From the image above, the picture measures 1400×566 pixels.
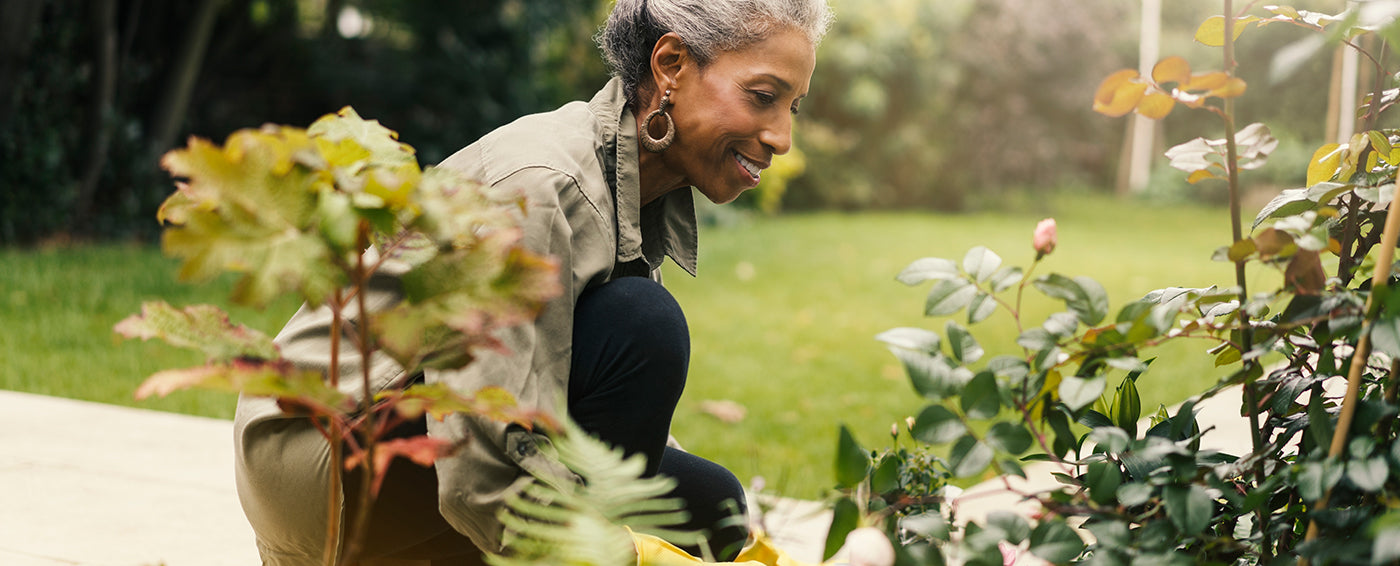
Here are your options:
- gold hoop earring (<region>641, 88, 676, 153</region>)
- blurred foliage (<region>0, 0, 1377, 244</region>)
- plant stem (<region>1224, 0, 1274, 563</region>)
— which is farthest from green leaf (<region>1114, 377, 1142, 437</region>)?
gold hoop earring (<region>641, 88, 676, 153</region>)

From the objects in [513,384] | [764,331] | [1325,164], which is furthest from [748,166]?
[764,331]

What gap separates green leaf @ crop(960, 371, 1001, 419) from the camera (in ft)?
2.97

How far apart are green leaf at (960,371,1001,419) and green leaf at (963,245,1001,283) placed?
5.5 inches

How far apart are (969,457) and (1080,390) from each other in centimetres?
12

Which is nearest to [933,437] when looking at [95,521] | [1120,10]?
[95,521]

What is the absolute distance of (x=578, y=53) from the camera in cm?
1191

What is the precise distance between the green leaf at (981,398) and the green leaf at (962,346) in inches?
1.5

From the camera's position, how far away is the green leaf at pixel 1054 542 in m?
0.90

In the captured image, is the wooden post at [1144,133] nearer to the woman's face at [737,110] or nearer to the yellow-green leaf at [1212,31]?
the woman's face at [737,110]

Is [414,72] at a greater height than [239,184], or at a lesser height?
greater

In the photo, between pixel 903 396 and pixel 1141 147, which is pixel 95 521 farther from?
pixel 1141 147

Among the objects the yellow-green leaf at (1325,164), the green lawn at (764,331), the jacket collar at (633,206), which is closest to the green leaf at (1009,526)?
the green lawn at (764,331)

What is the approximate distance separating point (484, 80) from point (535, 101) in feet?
1.72

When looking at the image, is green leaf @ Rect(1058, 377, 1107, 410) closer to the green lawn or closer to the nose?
the green lawn
